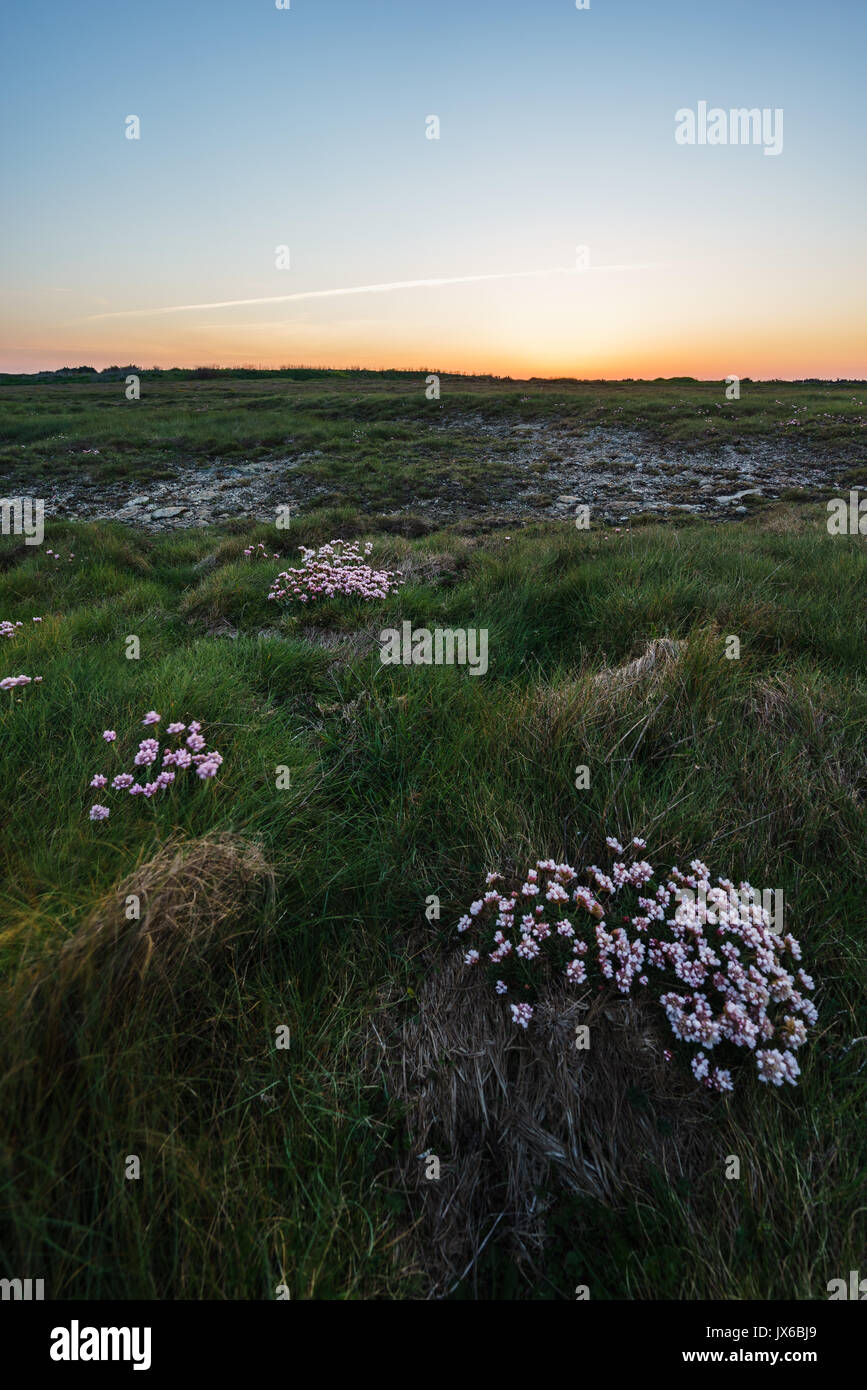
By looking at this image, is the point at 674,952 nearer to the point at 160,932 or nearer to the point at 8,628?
the point at 160,932

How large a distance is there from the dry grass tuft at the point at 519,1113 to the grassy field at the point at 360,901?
0.05m

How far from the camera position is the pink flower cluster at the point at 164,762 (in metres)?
2.74

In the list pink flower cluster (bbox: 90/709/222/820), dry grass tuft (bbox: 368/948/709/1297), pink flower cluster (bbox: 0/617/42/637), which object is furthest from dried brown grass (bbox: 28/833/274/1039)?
pink flower cluster (bbox: 0/617/42/637)

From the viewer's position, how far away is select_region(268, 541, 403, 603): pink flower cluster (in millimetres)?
6258

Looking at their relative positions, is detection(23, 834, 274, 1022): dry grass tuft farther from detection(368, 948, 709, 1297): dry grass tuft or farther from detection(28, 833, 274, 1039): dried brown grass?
detection(368, 948, 709, 1297): dry grass tuft

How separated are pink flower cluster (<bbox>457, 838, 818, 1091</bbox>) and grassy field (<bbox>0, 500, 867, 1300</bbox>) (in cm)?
15

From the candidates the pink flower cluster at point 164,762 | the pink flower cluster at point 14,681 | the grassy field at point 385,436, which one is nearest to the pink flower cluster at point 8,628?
the pink flower cluster at point 14,681

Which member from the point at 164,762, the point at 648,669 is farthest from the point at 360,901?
the point at 648,669

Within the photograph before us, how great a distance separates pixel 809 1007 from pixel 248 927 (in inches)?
81.2

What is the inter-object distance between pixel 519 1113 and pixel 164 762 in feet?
6.87

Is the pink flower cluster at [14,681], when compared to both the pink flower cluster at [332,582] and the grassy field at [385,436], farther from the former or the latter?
the grassy field at [385,436]

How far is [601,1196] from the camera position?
6.13ft

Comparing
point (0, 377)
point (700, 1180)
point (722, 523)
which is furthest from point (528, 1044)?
point (0, 377)

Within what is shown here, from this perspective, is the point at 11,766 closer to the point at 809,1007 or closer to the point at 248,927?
the point at 248,927
